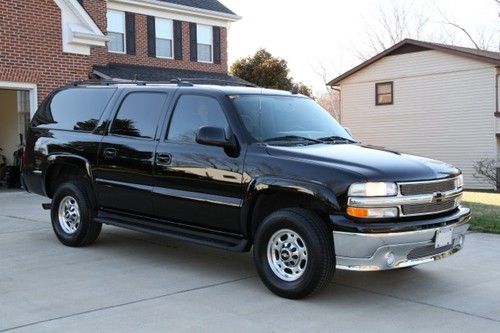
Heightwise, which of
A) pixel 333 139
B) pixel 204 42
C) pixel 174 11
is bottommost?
pixel 333 139

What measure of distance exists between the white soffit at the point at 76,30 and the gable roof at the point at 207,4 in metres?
8.83

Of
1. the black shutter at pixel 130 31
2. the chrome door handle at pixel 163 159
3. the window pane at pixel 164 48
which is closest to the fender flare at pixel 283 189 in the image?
the chrome door handle at pixel 163 159

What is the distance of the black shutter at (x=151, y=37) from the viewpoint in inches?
911

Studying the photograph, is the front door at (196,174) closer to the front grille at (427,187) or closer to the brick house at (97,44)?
the front grille at (427,187)

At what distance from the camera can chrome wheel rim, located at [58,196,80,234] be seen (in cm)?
773

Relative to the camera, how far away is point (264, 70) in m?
31.5

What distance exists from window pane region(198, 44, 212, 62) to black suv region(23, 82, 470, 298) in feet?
55.4

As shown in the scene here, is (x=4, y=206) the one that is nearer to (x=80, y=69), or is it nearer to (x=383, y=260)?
(x=80, y=69)

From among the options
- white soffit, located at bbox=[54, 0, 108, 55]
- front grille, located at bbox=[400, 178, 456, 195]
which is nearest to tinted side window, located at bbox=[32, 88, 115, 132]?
front grille, located at bbox=[400, 178, 456, 195]

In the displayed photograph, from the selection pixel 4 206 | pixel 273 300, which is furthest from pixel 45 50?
pixel 273 300

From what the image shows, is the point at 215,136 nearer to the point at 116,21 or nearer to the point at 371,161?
the point at 371,161

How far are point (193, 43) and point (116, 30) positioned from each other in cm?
335

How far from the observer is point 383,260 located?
17.0ft

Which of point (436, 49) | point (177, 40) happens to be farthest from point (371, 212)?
point (436, 49)
